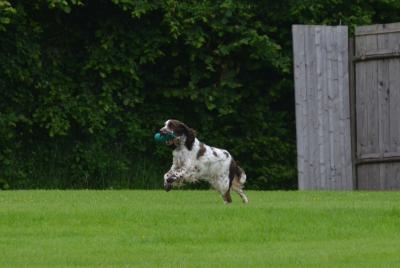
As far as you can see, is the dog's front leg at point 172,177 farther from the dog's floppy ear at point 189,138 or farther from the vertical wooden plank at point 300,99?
the vertical wooden plank at point 300,99

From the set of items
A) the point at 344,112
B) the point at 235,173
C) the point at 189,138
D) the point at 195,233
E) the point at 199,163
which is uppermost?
the point at 344,112

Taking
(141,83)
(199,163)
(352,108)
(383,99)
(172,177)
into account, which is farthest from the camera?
(141,83)

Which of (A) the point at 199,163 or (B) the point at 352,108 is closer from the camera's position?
(A) the point at 199,163

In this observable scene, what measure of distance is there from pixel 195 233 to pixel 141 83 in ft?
27.1

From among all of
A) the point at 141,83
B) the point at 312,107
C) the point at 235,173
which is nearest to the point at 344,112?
the point at 312,107

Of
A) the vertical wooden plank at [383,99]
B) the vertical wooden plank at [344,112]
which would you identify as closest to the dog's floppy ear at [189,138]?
the vertical wooden plank at [344,112]

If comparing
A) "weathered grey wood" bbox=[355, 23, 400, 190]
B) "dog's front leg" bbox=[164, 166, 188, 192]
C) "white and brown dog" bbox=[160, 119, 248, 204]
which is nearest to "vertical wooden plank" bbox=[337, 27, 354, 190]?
"weathered grey wood" bbox=[355, 23, 400, 190]

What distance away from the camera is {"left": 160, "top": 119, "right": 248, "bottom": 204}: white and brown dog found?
52.3ft

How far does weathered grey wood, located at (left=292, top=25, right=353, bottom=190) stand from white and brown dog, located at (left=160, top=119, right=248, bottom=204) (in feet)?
12.2

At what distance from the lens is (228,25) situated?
20.4 m

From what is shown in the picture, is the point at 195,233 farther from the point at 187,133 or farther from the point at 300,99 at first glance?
the point at 300,99

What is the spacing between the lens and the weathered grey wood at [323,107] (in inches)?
776

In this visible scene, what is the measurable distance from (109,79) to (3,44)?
5.37 feet

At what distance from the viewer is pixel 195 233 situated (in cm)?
1246
